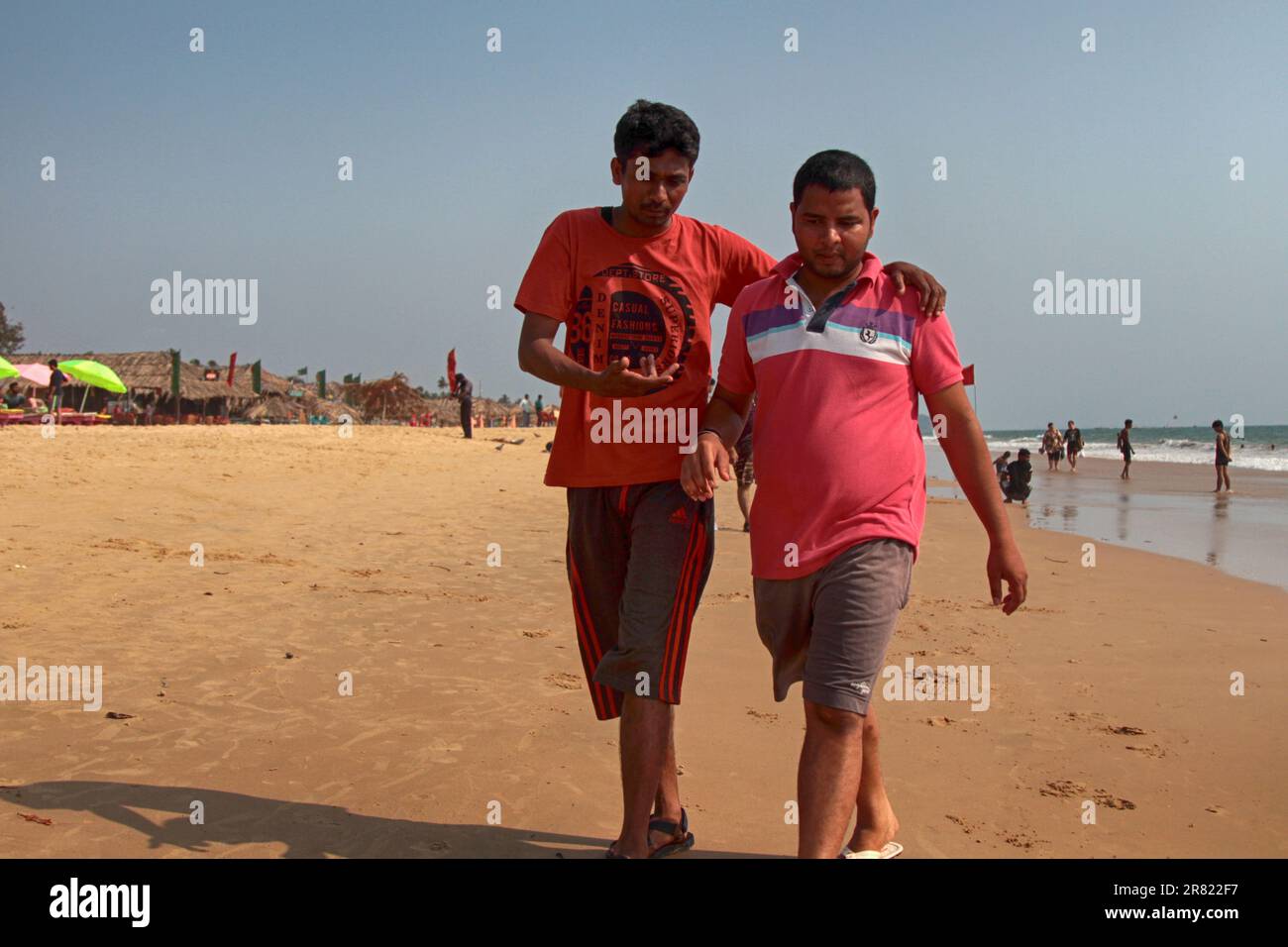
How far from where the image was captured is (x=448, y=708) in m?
4.38

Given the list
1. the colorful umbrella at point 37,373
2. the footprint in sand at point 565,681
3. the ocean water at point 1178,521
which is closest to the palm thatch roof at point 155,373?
the colorful umbrella at point 37,373

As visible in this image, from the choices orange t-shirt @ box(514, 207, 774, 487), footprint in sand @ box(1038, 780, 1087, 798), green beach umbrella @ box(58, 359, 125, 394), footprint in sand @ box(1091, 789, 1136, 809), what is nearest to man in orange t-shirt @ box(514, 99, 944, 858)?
orange t-shirt @ box(514, 207, 774, 487)

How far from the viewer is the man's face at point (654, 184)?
10.0ft

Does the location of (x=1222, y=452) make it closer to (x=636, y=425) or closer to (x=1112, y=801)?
(x=1112, y=801)

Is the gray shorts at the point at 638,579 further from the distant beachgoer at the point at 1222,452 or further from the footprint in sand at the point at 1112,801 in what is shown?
the distant beachgoer at the point at 1222,452

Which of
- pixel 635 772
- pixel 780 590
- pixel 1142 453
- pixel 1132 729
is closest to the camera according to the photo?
pixel 780 590

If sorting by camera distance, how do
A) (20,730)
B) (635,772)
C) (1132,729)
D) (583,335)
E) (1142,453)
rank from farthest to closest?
(1142,453) → (1132,729) → (20,730) → (583,335) → (635,772)

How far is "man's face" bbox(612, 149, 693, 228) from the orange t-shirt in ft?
0.29

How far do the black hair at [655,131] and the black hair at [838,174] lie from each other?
42 cm

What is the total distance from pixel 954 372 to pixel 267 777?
102 inches

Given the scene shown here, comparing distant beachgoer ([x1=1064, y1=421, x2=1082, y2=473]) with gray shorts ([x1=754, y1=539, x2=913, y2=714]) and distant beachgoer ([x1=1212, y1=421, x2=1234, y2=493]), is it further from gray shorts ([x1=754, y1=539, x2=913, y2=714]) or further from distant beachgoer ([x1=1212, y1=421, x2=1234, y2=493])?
gray shorts ([x1=754, y1=539, x2=913, y2=714])

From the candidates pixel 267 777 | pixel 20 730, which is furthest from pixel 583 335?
pixel 20 730
